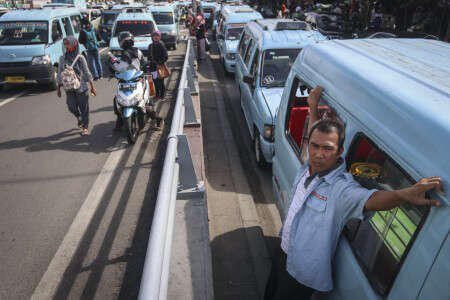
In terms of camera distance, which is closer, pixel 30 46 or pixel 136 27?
pixel 30 46

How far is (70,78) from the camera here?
21.7 feet

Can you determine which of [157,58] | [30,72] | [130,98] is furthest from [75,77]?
[30,72]

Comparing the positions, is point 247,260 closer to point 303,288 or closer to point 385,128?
point 303,288

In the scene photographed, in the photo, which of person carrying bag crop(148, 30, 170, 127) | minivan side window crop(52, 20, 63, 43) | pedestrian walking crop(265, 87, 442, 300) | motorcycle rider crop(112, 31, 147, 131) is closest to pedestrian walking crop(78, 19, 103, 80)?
minivan side window crop(52, 20, 63, 43)

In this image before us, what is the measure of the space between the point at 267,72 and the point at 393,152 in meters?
4.89

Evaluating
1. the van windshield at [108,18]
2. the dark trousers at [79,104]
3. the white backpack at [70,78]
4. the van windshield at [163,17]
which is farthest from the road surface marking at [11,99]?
the van windshield at [108,18]

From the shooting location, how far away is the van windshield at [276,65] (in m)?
6.41

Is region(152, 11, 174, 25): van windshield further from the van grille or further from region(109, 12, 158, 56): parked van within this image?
the van grille

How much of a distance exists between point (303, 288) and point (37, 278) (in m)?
2.74

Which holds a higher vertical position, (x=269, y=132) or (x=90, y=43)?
(x=90, y=43)

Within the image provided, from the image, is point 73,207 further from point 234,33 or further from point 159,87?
point 234,33

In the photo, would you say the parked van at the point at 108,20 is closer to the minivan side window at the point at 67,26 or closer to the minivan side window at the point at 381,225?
the minivan side window at the point at 67,26

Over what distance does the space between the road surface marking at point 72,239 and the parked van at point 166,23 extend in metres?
12.6

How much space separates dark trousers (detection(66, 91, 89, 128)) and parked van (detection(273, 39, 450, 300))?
535 cm
